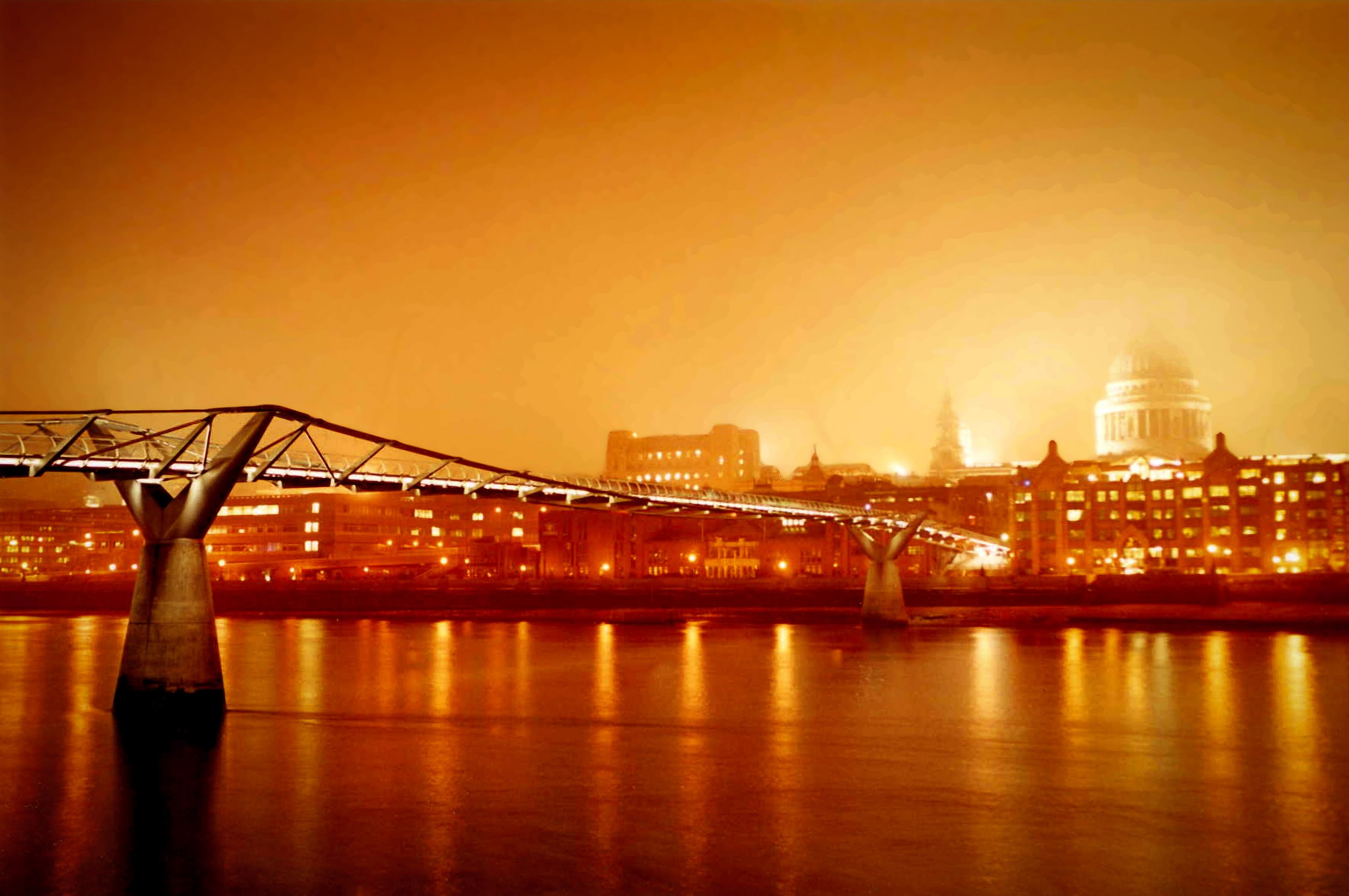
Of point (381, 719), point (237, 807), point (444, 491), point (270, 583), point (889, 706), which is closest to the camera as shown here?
point (237, 807)

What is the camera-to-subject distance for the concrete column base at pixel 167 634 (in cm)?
3522

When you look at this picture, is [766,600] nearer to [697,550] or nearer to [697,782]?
[697,550]

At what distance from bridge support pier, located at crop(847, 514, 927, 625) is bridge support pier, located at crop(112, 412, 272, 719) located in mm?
55519

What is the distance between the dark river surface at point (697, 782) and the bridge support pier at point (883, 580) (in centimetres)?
2660

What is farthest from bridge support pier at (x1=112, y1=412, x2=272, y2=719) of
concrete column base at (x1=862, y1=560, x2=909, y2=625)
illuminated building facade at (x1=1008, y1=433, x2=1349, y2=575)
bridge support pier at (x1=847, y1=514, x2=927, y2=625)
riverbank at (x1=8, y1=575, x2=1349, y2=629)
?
illuminated building facade at (x1=1008, y1=433, x2=1349, y2=575)

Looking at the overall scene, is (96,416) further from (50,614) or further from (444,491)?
(50,614)

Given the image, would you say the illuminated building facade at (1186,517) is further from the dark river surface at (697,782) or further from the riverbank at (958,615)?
the dark river surface at (697,782)

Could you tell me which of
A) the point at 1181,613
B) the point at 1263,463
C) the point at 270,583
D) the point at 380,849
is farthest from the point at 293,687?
the point at 1263,463

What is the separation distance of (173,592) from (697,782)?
15.8 m

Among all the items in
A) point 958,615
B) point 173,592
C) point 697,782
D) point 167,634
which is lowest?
point 697,782

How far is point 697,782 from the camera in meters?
29.8

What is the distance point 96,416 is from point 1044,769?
88.4 feet

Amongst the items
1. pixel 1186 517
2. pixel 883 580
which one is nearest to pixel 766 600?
pixel 883 580

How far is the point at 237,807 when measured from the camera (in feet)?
90.7
